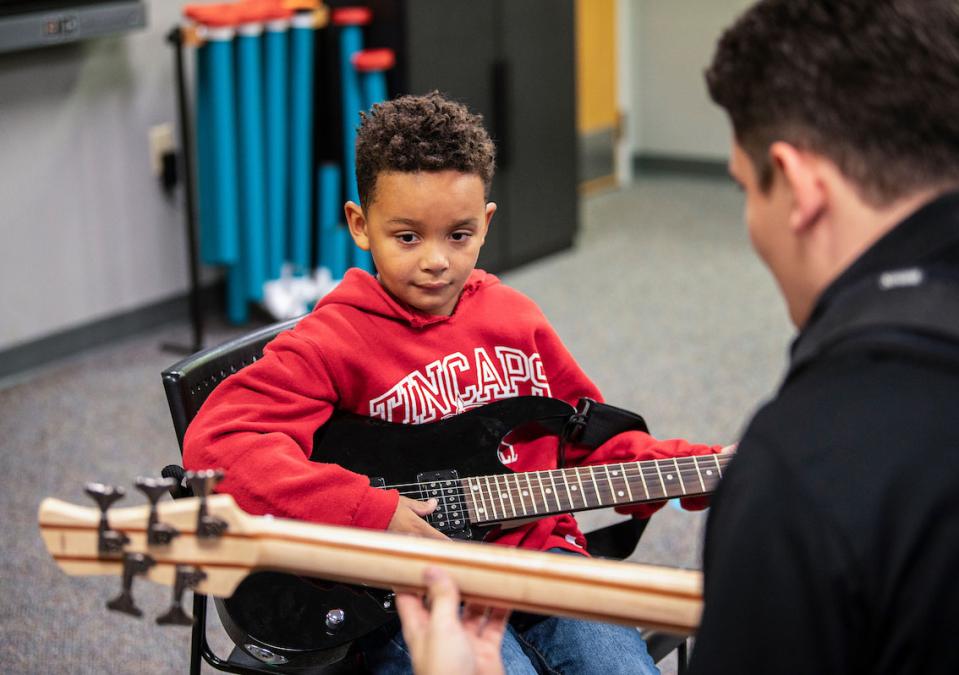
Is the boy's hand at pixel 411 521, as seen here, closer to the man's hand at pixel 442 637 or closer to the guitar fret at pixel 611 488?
the guitar fret at pixel 611 488

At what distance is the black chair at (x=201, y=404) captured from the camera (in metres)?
1.38

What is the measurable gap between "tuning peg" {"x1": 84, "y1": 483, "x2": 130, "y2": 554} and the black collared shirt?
0.45m

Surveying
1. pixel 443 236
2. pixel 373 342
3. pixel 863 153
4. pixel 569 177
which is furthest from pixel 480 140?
pixel 569 177

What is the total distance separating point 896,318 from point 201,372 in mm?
969

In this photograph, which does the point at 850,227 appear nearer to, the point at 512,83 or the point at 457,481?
the point at 457,481

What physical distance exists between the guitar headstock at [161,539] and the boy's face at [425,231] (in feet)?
1.91

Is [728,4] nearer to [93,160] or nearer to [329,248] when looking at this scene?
[329,248]

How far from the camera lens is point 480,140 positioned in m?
1.46

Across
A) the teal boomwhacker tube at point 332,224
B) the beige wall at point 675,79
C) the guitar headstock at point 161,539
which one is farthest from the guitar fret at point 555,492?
the beige wall at point 675,79

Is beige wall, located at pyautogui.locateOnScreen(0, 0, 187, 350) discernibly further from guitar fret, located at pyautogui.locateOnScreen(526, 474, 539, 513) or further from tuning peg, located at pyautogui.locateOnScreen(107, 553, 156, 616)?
tuning peg, located at pyautogui.locateOnScreen(107, 553, 156, 616)

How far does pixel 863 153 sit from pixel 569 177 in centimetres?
397

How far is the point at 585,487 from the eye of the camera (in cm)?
136

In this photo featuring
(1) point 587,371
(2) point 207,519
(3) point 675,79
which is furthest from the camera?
(3) point 675,79

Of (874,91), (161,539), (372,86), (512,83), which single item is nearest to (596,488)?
(161,539)
